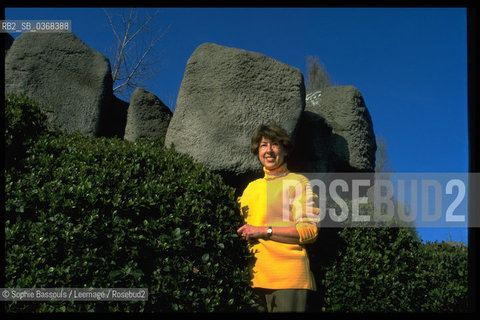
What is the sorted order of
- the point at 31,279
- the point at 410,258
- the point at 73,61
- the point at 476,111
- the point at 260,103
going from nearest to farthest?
the point at 31,279 < the point at 476,111 < the point at 410,258 < the point at 260,103 < the point at 73,61

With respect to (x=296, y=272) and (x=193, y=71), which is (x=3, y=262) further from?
(x=193, y=71)

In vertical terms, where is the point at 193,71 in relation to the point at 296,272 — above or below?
above

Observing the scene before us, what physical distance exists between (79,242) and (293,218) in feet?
5.75

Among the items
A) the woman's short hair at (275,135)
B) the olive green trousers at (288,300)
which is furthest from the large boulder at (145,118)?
the olive green trousers at (288,300)

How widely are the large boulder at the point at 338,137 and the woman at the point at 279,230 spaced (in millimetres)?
1636

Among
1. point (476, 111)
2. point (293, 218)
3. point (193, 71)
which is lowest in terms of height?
point (293, 218)

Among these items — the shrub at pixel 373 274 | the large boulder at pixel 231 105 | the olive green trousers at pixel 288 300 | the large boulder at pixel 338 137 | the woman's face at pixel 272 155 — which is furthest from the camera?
the large boulder at pixel 338 137

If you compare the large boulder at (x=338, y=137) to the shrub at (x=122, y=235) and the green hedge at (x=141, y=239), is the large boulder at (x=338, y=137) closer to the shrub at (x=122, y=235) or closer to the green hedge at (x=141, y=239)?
the green hedge at (x=141, y=239)

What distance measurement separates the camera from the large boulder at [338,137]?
5.66 meters

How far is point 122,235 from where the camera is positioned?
11.1 feet

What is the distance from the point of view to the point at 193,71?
5.30m

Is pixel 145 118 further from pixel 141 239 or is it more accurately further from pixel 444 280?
pixel 444 280

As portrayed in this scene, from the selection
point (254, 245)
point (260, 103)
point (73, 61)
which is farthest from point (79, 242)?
point (73, 61)

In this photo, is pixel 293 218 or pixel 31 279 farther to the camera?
pixel 293 218
